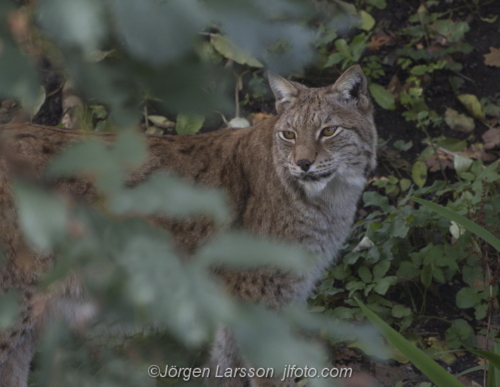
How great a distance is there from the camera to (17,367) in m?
3.96

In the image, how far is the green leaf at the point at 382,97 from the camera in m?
6.21

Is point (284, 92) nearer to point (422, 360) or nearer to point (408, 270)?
point (408, 270)

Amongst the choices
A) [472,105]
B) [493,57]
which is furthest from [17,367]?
[493,57]

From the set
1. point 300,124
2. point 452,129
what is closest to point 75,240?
point 300,124

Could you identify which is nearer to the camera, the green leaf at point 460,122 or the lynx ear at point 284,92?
the lynx ear at point 284,92

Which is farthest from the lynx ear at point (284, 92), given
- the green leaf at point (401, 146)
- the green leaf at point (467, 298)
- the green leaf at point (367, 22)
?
the green leaf at point (367, 22)

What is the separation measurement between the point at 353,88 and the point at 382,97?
1.92 m

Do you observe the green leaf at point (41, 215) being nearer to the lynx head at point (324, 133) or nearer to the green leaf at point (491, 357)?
the green leaf at point (491, 357)

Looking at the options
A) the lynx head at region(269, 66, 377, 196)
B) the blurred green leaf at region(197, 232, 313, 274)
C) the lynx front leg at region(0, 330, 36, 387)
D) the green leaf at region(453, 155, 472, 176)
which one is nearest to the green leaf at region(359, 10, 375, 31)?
the green leaf at region(453, 155, 472, 176)

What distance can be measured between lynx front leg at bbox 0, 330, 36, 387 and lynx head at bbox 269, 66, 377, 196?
166 cm

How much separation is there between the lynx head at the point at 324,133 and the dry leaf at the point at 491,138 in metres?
1.81

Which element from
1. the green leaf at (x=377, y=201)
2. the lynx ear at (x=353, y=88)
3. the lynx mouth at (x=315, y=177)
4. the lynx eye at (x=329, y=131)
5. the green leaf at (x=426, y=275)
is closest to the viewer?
the lynx mouth at (x=315, y=177)

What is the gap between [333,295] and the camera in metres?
5.15

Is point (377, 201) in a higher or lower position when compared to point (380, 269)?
higher
